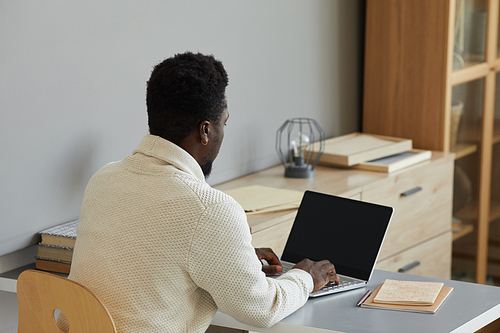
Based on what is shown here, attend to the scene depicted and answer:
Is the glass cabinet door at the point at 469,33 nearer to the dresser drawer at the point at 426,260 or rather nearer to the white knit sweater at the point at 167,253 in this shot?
the dresser drawer at the point at 426,260

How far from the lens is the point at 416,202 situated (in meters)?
2.54

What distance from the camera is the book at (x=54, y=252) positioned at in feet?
5.36

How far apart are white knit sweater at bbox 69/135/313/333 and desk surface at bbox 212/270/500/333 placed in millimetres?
94

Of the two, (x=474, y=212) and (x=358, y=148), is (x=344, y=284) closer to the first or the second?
(x=358, y=148)

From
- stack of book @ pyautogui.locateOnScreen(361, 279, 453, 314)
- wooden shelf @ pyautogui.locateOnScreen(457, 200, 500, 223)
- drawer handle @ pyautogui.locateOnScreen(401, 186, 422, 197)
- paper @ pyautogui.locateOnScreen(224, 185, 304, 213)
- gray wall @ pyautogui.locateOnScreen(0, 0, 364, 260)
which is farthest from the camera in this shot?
wooden shelf @ pyautogui.locateOnScreen(457, 200, 500, 223)

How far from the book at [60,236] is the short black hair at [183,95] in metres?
0.50

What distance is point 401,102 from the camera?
2.87m

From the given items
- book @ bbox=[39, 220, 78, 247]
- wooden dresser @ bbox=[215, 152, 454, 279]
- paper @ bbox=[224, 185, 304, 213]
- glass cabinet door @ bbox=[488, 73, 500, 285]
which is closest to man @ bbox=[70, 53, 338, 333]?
book @ bbox=[39, 220, 78, 247]

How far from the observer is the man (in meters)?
1.18

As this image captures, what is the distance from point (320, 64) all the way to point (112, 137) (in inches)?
46.3

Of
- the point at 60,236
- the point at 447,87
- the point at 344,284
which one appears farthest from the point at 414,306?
the point at 447,87

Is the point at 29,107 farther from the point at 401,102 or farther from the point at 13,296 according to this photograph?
the point at 401,102

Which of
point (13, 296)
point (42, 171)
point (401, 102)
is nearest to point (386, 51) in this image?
point (401, 102)

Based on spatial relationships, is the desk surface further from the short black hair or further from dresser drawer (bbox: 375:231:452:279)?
dresser drawer (bbox: 375:231:452:279)
